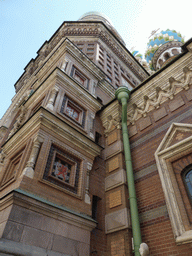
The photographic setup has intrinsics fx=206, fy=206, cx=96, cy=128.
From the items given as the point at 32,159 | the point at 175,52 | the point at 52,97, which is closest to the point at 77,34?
the point at 52,97

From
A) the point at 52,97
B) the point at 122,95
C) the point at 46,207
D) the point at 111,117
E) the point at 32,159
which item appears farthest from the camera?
the point at 111,117

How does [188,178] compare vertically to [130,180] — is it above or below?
below

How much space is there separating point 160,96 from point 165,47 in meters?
22.4

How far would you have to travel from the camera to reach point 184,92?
7680 millimetres

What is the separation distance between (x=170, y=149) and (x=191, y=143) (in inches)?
27.0

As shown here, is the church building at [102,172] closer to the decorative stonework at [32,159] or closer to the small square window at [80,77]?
the decorative stonework at [32,159]

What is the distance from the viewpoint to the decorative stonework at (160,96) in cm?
779

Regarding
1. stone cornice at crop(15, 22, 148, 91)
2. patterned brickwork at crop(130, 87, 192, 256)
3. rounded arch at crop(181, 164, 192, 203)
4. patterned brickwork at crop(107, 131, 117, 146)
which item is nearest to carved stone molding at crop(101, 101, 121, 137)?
patterned brickwork at crop(107, 131, 117, 146)

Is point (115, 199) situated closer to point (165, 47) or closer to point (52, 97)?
point (52, 97)

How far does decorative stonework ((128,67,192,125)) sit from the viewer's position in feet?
25.6

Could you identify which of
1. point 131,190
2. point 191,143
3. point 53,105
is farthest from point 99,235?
point 53,105

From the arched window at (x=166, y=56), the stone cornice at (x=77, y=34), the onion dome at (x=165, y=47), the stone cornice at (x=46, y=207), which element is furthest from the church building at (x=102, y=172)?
the arched window at (x=166, y=56)

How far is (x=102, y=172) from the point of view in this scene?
8523 mm

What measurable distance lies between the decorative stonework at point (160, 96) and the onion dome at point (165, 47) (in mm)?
18217
